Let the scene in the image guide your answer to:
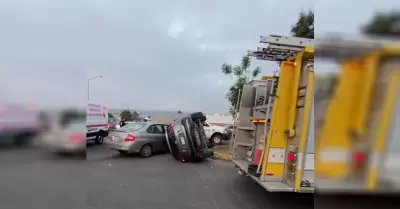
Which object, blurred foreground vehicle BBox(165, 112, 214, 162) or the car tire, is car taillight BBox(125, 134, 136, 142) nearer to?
blurred foreground vehicle BBox(165, 112, 214, 162)

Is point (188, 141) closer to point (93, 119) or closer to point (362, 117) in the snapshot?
point (93, 119)

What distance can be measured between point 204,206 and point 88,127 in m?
3.36

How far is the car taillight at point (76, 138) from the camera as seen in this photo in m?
1.12

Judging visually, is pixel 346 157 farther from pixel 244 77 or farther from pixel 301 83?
pixel 244 77

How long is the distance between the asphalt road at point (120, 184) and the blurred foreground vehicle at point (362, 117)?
0.36 m

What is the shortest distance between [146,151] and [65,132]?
27.1 feet

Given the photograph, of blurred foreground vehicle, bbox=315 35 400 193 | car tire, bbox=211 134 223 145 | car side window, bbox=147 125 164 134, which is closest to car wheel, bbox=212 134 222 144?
car tire, bbox=211 134 223 145

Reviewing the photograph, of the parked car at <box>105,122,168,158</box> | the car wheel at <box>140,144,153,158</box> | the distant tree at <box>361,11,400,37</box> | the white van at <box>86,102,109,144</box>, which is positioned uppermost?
the distant tree at <box>361,11,400,37</box>

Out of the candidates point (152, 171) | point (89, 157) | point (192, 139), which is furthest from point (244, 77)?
point (89, 157)

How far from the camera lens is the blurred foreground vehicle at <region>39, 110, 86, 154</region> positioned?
3.56 ft

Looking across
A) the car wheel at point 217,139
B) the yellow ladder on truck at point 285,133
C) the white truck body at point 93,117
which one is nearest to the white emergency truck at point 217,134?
the car wheel at point 217,139

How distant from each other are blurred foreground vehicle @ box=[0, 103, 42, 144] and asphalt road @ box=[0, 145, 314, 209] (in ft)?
0.29

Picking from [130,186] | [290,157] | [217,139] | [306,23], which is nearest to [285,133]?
[290,157]

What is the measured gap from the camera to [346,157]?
763 millimetres
